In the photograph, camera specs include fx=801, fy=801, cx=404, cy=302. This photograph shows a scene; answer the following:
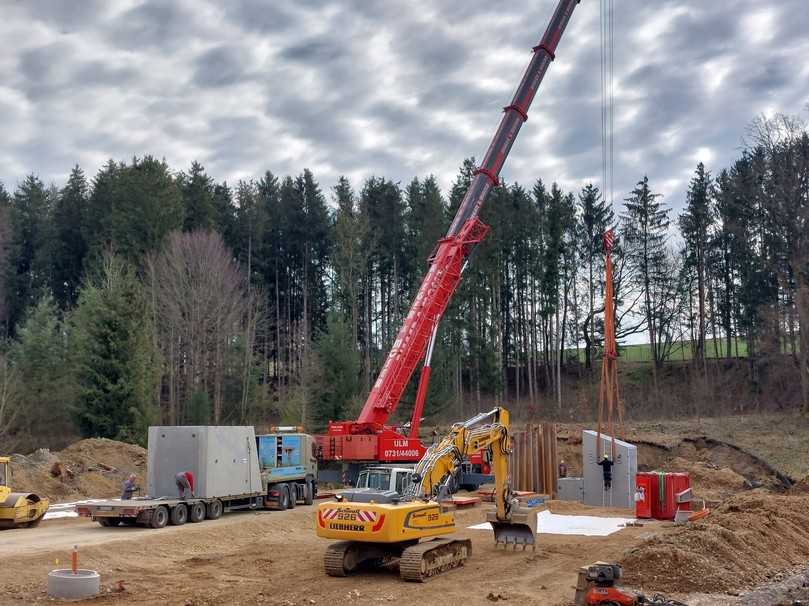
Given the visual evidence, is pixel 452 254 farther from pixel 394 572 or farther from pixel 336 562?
pixel 336 562

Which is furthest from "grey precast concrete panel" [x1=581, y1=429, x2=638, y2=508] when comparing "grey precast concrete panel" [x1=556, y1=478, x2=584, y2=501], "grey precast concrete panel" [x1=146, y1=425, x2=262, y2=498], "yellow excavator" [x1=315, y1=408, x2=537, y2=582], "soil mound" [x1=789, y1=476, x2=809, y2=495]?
"grey precast concrete panel" [x1=146, y1=425, x2=262, y2=498]

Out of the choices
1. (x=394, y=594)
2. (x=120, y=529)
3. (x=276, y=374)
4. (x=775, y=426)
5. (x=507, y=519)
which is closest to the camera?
(x=394, y=594)

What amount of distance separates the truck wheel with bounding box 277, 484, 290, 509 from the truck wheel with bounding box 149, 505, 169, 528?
4535 mm

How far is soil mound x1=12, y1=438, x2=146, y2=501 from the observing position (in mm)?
26312

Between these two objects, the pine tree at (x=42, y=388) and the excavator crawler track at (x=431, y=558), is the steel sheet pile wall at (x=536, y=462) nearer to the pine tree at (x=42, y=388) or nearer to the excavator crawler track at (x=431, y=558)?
the excavator crawler track at (x=431, y=558)

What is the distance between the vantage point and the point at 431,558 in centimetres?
1389

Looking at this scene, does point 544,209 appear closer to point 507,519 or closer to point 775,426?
point 775,426

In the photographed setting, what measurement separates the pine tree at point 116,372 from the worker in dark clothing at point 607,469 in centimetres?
2031

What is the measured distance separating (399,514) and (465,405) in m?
36.8

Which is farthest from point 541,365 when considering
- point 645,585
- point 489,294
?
point 645,585

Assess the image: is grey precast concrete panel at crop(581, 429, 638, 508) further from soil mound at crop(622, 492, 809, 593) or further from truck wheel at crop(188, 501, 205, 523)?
truck wheel at crop(188, 501, 205, 523)

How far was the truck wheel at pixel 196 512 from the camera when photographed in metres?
21.3

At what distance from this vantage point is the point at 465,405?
4991 cm

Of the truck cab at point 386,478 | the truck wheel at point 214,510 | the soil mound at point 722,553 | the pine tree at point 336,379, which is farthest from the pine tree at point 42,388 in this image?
the soil mound at point 722,553
